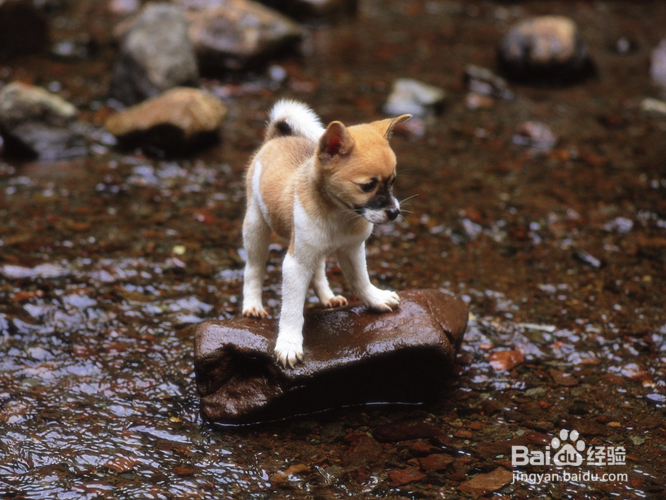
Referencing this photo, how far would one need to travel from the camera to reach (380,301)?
5539 millimetres

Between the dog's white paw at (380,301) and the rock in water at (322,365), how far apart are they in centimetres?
6

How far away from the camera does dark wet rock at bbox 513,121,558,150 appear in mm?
10555

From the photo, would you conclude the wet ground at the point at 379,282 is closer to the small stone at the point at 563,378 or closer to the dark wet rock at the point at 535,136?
the small stone at the point at 563,378

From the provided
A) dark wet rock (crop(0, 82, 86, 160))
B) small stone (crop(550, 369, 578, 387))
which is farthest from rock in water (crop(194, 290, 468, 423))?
dark wet rock (crop(0, 82, 86, 160))

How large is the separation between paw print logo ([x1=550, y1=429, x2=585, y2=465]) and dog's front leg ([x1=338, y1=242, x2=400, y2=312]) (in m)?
1.59

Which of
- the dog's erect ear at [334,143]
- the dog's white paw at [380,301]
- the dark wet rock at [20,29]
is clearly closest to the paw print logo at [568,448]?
the dog's white paw at [380,301]

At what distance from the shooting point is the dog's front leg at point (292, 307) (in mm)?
Answer: 4957

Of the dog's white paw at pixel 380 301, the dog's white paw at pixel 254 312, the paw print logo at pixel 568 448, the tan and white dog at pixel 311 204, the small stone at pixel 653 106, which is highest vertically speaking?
the tan and white dog at pixel 311 204

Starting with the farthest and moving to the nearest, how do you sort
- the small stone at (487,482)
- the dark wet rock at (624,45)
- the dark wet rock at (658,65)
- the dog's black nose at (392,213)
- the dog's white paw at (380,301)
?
the dark wet rock at (624,45) < the dark wet rock at (658,65) < the dog's white paw at (380,301) < the small stone at (487,482) < the dog's black nose at (392,213)

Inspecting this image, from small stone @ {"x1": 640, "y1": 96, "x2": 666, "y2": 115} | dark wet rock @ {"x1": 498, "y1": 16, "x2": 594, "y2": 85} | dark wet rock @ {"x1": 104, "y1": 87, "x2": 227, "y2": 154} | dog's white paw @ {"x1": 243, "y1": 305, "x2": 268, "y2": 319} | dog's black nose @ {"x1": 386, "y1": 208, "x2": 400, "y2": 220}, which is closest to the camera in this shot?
dog's black nose @ {"x1": 386, "y1": 208, "x2": 400, "y2": 220}

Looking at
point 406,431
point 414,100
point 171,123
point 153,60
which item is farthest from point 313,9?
point 406,431

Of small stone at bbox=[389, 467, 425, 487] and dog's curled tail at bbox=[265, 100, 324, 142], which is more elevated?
dog's curled tail at bbox=[265, 100, 324, 142]

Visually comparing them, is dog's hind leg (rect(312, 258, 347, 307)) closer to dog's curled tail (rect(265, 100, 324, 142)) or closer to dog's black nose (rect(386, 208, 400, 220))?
dog's curled tail (rect(265, 100, 324, 142))

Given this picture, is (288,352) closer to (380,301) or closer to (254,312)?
(254,312)
